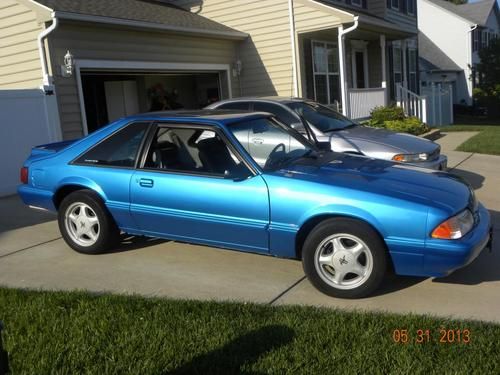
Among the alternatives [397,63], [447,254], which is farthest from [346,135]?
[397,63]

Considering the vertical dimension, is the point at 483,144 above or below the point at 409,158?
below

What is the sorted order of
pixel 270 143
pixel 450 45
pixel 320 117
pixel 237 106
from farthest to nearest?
pixel 450 45
pixel 237 106
pixel 320 117
pixel 270 143

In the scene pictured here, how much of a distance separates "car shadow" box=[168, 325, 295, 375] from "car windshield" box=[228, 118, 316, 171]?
1.56 meters

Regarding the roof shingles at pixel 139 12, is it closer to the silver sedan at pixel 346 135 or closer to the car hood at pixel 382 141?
the silver sedan at pixel 346 135

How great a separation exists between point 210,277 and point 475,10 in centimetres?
4170

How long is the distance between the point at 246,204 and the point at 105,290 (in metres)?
1.42

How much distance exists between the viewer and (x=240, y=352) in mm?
3260

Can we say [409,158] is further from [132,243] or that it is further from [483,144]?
[483,144]

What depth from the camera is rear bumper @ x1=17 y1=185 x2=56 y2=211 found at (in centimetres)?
550

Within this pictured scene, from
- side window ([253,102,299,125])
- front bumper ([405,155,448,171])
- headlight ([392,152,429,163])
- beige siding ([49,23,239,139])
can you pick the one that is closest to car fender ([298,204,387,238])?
headlight ([392,152,429,163])

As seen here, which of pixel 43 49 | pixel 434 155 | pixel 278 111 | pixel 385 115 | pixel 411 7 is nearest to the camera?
pixel 434 155

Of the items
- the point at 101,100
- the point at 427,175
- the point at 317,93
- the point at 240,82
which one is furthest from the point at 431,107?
the point at 427,175

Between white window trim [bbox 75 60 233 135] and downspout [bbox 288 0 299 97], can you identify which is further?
downspout [bbox 288 0 299 97]

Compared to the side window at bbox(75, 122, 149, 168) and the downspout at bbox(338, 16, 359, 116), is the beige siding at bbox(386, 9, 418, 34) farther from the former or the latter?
the side window at bbox(75, 122, 149, 168)
